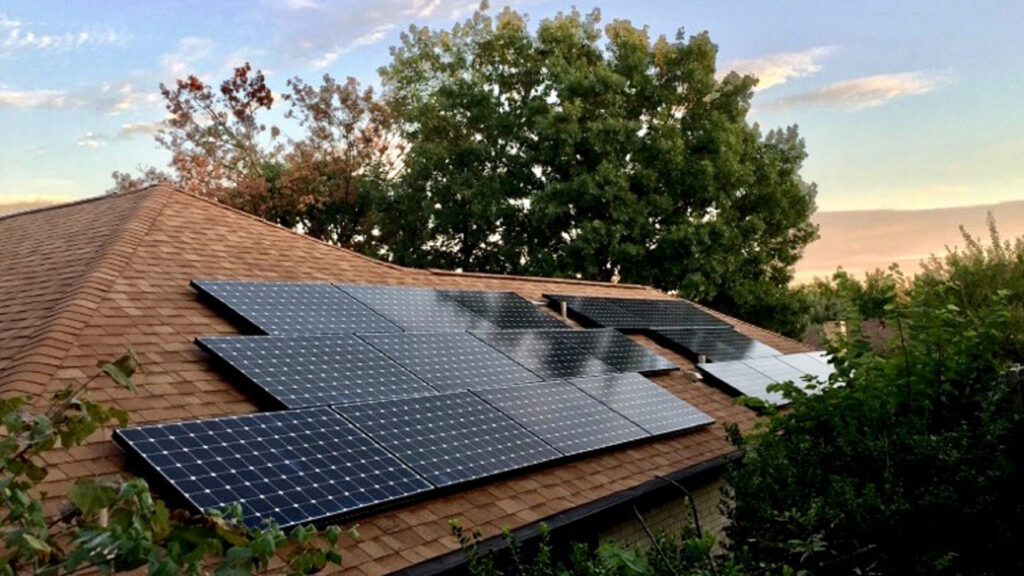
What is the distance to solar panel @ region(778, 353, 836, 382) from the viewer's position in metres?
19.7

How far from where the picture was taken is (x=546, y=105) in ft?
138

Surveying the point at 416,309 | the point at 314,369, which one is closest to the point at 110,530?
the point at 314,369

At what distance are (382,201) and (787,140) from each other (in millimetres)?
19704

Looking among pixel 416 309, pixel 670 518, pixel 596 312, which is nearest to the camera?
pixel 670 518

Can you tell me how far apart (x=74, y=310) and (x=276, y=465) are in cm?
380

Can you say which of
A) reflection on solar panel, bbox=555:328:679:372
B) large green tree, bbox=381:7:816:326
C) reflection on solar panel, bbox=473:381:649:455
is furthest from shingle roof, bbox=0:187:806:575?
large green tree, bbox=381:7:816:326

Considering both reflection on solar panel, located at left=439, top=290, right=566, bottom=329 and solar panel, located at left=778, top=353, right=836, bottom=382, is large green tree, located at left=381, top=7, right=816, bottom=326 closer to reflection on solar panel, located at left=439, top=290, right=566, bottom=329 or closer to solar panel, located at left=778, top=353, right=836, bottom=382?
solar panel, located at left=778, top=353, right=836, bottom=382

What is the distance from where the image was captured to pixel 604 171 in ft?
127

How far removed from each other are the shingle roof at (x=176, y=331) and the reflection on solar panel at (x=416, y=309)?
0.94 metres

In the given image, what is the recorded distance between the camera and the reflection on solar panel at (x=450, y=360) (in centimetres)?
1153

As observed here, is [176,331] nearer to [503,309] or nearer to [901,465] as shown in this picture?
[503,309]

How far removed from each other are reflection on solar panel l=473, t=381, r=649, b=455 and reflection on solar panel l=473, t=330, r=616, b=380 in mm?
602

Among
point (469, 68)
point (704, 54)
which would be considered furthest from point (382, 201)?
point (704, 54)

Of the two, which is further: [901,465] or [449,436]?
[449,436]
